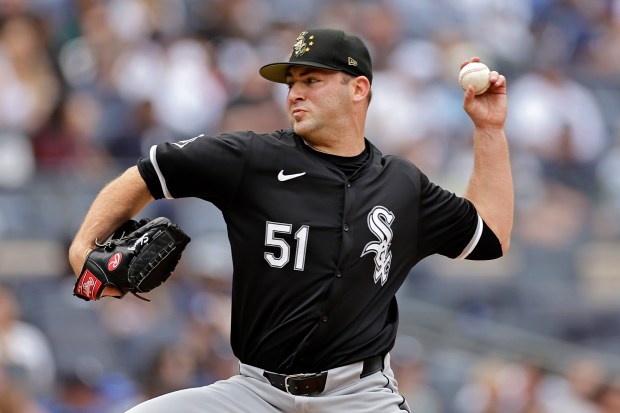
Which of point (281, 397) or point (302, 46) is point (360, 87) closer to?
point (302, 46)

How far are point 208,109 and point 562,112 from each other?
11.1 feet

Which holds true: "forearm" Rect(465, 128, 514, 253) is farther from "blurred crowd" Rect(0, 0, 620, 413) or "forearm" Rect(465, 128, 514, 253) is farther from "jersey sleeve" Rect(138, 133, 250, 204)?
"blurred crowd" Rect(0, 0, 620, 413)

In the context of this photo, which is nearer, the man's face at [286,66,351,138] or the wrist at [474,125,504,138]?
the man's face at [286,66,351,138]

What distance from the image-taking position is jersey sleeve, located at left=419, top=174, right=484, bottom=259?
431cm

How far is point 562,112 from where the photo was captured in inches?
434

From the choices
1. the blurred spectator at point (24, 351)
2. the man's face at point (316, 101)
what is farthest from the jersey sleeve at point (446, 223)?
the blurred spectator at point (24, 351)

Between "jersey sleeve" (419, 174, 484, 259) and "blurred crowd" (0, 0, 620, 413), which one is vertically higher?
"jersey sleeve" (419, 174, 484, 259)

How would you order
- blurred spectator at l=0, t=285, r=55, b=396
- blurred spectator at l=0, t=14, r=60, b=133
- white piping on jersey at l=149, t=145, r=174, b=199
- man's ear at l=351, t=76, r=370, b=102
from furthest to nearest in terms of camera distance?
blurred spectator at l=0, t=14, r=60, b=133, blurred spectator at l=0, t=285, r=55, b=396, man's ear at l=351, t=76, r=370, b=102, white piping on jersey at l=149, t=145, r=174, b=199

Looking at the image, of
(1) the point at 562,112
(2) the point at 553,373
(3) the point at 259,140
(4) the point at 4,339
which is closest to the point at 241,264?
(3) the point at 259,140

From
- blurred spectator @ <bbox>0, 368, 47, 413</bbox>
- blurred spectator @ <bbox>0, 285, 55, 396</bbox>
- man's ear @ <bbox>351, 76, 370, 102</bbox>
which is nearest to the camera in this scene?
man's ear @ <bbox>351, 76, 370, 102</bbox>

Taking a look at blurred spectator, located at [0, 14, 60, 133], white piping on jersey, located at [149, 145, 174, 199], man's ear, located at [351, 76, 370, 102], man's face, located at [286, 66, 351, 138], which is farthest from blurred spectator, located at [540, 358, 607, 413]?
white piping on jersey, located at [149, 145, 174, 199]

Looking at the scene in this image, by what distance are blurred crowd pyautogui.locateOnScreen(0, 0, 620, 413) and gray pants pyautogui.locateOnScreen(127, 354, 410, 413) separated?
3.35 m

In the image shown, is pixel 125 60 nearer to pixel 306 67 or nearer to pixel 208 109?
pixel 208 109

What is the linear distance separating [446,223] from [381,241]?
0.33m
